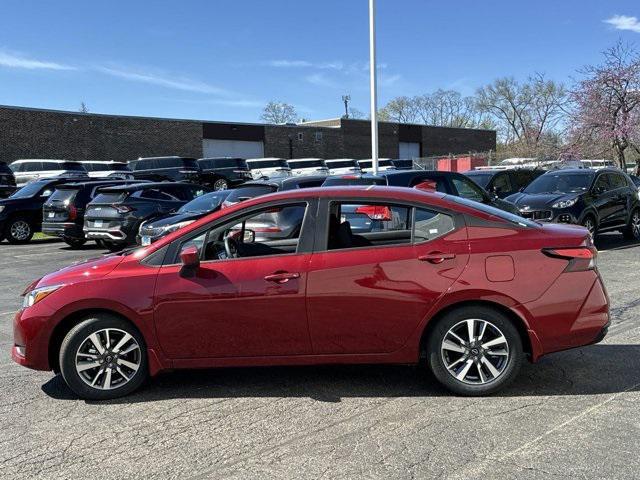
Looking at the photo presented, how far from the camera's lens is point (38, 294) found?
15.3 ft

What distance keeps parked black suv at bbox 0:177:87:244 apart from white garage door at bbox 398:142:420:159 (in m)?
51.8

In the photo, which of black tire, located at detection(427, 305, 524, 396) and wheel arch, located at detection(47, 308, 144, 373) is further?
wheel arch, located at detection(47, 308, 144, 373)

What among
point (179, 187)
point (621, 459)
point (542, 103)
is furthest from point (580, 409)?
point (542, 103)

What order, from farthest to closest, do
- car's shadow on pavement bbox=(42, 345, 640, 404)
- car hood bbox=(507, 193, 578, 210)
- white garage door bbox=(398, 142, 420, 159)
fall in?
white garage door bbox=(398, 142, 420, 159), car hood bbox=(507, 193, 578, 210), car's shadow on pavement bbox=(42, 345, 640, 404)

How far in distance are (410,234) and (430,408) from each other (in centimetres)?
130

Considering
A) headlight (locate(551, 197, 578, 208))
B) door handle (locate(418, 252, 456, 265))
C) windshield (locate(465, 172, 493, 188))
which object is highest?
windshield (locate(465, 172, 493, 188))

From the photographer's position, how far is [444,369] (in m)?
4.50

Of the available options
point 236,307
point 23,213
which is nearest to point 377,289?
point 236,307

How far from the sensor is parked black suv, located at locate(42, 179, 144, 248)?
14.9 meters

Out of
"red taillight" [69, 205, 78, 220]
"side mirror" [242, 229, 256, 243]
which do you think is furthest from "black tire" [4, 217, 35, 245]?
"side mirror" [242, 229, 256, 243]

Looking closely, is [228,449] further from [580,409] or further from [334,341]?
[580,409]

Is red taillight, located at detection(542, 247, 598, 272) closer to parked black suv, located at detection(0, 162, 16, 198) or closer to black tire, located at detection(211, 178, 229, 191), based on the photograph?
parked black suv, located at detection(0, 162, 16, 198)

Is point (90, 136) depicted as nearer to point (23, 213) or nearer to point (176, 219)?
point (23, 213)

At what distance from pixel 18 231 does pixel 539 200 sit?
13656 mm
